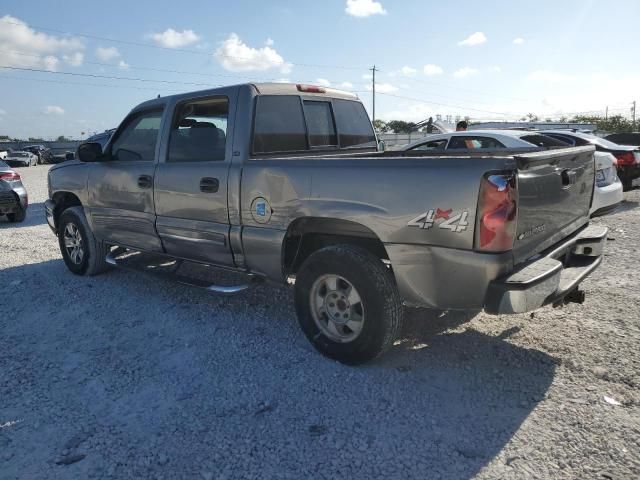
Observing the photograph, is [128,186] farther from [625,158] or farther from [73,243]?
[625,158]

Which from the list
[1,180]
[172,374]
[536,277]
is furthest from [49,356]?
[1,180]

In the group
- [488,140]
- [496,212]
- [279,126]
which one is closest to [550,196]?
[496,212]

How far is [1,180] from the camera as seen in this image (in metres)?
9.73

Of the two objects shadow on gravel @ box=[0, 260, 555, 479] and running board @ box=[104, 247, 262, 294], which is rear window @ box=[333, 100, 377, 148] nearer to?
running board @ box=[104, 247, 262, 294]

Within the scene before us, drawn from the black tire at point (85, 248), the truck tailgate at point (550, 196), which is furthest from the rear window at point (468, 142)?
the black tire at point (85, 248)

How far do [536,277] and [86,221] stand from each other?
4.79 metres

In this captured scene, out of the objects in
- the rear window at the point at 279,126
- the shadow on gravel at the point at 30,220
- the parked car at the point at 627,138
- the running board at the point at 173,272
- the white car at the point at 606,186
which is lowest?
the shadow on gravel at the point at 30,220

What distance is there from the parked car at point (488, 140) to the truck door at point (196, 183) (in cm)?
416

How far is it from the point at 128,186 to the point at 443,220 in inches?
131

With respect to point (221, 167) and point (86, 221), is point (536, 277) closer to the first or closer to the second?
point (221, 167)

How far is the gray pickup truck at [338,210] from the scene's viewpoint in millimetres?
2797

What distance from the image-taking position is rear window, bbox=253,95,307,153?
13.0 feet

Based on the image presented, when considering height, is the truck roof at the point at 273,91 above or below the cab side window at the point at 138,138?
above

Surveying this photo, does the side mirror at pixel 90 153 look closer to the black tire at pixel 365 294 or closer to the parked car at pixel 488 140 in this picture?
the black tire at pixel 365 294
